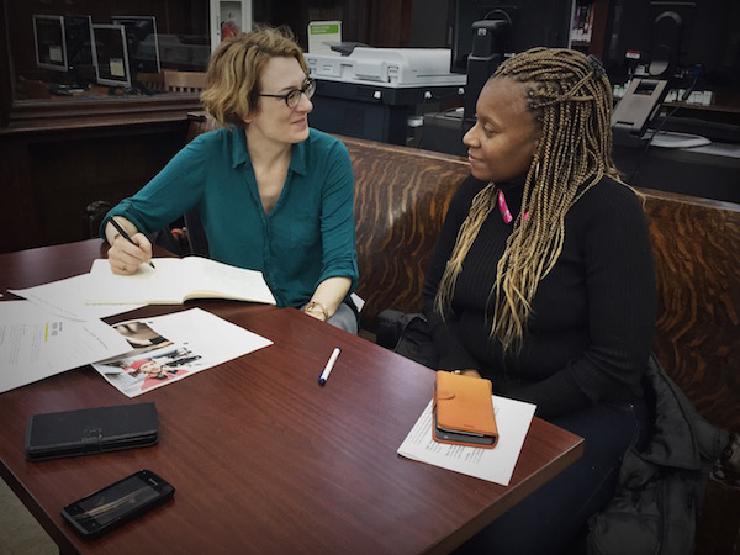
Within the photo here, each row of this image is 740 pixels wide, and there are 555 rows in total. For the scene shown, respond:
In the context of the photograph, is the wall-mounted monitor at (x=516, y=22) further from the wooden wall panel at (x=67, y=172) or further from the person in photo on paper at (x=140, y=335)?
the person in photo on paper at (x=140, y=335)

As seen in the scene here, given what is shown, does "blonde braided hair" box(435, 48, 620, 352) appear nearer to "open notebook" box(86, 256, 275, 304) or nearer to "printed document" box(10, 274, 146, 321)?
"open notebook" box(86, 256, 275, 304)

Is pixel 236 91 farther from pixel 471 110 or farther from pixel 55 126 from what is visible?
pixel 55 126

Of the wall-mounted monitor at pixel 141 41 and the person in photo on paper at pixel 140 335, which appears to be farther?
the wall-mounted monitor at pixel 141 41

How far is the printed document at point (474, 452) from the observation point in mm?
851

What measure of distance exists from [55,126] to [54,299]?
1716mm

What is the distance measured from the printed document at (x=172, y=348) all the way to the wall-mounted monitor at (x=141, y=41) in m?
2.31

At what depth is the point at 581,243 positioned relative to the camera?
1.31 metres

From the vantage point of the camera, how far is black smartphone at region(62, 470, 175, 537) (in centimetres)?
71

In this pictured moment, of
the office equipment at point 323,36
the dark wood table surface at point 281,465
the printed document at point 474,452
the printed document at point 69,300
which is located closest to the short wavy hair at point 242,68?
the printed document at point 69,300

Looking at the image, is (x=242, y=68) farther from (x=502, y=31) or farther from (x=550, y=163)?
(x=502, y=31)

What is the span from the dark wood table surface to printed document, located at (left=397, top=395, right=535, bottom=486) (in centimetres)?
1

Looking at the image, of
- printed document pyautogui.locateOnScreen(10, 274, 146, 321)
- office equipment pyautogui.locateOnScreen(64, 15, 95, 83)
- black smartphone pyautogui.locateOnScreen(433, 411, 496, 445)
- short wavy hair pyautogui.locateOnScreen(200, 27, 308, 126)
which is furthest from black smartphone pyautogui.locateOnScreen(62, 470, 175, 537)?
office equipment pyautogui.locateOnScreen(64, 15, 95, 83)

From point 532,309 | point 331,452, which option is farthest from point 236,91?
point 331,452

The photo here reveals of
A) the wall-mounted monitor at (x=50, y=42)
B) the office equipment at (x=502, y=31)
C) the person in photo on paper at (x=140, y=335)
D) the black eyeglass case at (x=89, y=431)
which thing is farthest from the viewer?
the wall-mounted monitor at (x=50, y=42)
